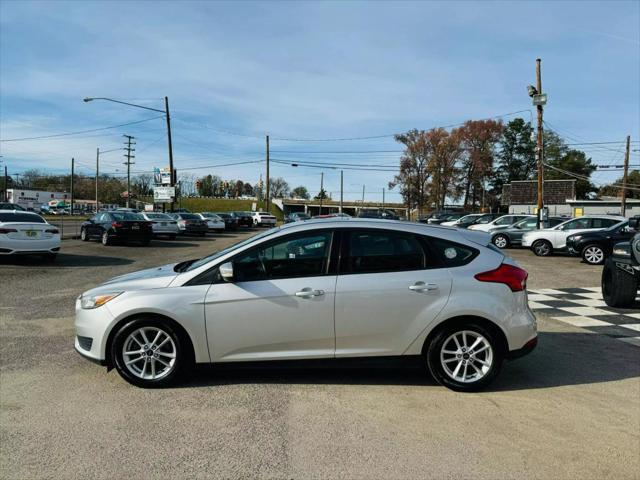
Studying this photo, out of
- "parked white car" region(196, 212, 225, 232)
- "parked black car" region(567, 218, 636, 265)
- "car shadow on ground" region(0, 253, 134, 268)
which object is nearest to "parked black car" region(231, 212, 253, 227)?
"parked white car" region(196, 212, 225, 232)

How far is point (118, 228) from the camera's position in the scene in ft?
69.8

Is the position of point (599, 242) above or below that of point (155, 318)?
above

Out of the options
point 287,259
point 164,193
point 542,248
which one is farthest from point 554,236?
point 164,193

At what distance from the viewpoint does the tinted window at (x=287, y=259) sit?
452 cm

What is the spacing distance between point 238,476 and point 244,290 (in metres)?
1.70

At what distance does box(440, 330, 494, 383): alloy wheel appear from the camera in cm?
450

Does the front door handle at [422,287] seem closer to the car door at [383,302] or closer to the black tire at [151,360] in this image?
the car door at [383,302]

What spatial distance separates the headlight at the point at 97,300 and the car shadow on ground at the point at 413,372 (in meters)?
1.05

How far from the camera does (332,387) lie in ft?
15.1

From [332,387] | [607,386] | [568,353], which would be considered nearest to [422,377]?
[332,387]

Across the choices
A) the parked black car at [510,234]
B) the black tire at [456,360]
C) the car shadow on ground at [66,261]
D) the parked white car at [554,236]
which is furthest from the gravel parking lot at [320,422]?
the parked black car at [510,234]

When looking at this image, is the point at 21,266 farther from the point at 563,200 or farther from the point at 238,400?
the point at 563,200

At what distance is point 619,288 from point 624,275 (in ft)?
0.83

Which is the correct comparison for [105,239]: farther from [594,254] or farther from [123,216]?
[594,254]
